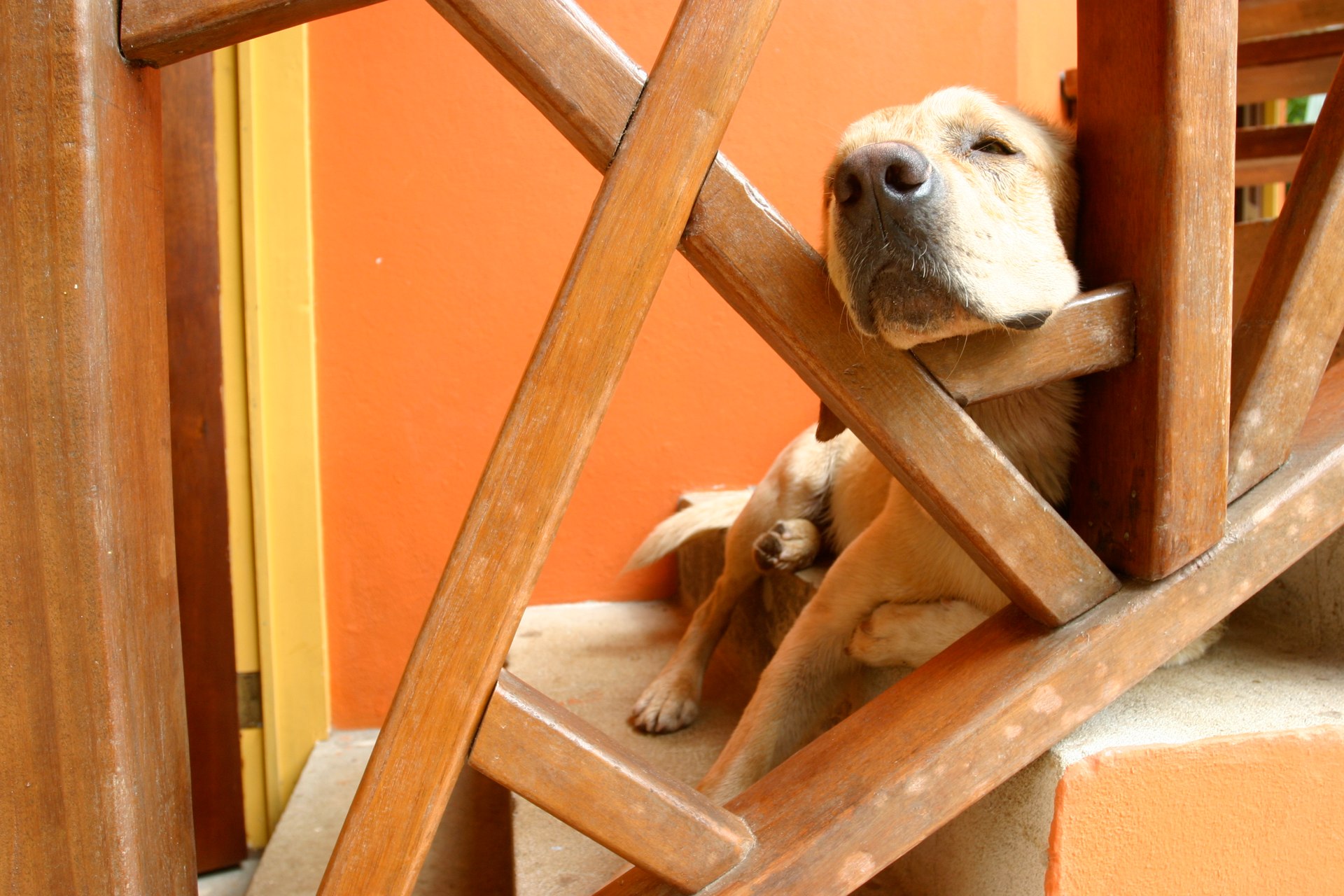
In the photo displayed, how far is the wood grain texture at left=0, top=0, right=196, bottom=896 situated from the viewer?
2.74ft

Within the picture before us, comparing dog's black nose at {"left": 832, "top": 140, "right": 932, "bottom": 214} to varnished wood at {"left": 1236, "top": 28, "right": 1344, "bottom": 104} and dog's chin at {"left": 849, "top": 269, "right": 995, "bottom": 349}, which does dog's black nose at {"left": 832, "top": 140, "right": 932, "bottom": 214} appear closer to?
dog's chin at {"left": 849, "top": 269, "right": 995, "bottom": 349}

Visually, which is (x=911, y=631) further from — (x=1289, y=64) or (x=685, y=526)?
(x=1289, y=64)

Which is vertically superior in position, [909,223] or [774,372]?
[909,223]

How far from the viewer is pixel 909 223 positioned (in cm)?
107

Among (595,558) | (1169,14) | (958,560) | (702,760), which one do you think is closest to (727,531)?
(595,558)

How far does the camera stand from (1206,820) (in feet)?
3.65

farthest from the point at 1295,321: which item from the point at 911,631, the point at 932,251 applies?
the point at 911,631

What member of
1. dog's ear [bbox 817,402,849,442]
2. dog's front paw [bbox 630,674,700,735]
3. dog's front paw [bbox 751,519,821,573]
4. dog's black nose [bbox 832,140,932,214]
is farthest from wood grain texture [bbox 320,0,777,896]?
dog's front paw [bbox 751,519,821,573]

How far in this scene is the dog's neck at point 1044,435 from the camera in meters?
1.38

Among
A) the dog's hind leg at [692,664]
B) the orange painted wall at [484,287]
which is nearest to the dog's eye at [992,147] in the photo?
the dog's hind leg at [692,664]

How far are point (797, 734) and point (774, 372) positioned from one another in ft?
5.31

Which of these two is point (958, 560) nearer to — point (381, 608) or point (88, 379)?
point (88, 379)

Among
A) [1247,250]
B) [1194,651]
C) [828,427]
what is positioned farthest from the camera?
[1247,250]

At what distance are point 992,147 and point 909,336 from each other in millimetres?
521
